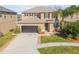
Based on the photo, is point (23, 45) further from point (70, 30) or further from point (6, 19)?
point (70, 30)

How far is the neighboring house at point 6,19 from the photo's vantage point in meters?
19.0

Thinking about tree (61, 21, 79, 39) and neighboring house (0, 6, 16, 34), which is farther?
tree (61, 21, 79, 39)

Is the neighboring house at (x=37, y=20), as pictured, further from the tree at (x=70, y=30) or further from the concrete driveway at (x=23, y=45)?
the tree at (x=70, y=30)

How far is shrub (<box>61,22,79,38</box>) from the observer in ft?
62.8

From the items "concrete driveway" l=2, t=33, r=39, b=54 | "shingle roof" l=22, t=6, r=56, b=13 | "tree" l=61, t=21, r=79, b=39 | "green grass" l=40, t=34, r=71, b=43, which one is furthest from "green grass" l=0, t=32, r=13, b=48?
"tree" l=61, t=21, r=79, b=39

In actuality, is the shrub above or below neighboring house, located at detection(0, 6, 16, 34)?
below

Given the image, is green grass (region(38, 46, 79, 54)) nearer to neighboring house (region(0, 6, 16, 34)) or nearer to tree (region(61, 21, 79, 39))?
tree (region(61, 21, 79, 39))

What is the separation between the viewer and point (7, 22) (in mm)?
19172

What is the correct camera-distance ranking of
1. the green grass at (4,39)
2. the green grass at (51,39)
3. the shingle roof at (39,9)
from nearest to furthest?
1. the green grass at (4,39)
2. the green grass at (51,39)
3. the shingle roof at (39,9)

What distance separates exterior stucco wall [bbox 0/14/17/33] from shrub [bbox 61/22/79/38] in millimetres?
1716

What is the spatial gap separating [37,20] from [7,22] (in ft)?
3.39

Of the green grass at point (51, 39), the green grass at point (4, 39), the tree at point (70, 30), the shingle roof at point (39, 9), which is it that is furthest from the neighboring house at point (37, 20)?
the green grass at point (4, 39)

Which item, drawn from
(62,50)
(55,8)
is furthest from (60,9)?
(62,50)

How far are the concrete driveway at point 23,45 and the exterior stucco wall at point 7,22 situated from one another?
1.39ft
